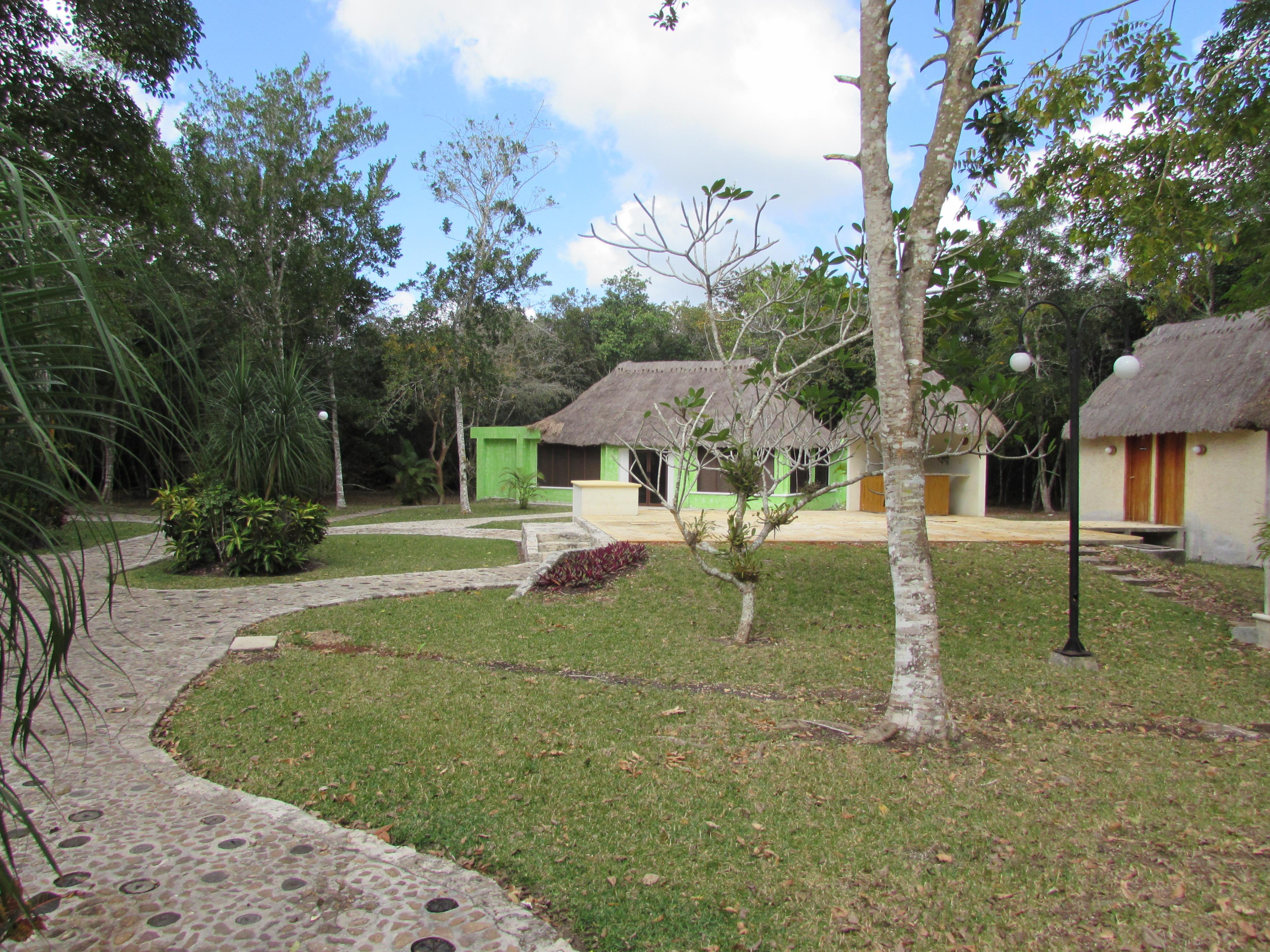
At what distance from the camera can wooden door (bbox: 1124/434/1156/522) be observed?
1611cm

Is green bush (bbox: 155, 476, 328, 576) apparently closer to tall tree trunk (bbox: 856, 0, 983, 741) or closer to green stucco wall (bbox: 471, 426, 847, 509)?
tall tree trunk (bbox: 856, 0, 983, 741)

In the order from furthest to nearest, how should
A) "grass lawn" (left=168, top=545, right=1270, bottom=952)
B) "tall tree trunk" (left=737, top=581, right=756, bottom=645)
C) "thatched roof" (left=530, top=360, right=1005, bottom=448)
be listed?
"thatched roof" (left=530, top=360, right=1005, bottom=448), "tall tree trunk" (left=737, top=581, right=756, bottom=645), "grass lawn" (left=168, top=545, right=1270, bottom=952)

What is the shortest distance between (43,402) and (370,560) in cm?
1151

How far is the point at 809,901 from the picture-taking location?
121 inches

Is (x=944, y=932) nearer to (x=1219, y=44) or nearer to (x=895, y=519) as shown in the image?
(x=895, y=519)

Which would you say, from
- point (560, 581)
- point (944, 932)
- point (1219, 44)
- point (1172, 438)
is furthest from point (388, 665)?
point (1172, 438)

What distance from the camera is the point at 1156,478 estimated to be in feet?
52.2

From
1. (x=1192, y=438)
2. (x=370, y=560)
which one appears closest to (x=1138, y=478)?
(x=1192, y=438)

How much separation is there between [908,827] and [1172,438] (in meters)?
15.3

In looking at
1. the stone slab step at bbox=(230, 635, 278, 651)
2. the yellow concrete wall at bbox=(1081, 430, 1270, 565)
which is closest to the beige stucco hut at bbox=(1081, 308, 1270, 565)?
the yellow concrete wall at bbox=(1081, 430, 1270, 565)

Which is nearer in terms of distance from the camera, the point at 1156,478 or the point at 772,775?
the point at 772,775

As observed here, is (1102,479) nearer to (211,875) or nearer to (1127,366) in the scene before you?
(1127,366)

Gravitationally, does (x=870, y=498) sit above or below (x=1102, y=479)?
below

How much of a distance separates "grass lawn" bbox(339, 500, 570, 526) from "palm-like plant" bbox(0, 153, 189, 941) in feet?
59.4
